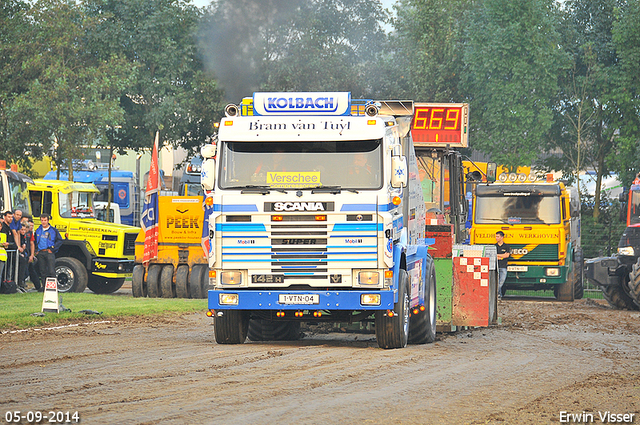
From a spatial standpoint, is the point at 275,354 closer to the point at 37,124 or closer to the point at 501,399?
the point at 501,399

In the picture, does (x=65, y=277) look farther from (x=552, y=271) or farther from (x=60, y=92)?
(x=552, y=271)

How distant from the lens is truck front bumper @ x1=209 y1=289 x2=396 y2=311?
12352 mm

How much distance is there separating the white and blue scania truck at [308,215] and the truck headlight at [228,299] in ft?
0.04

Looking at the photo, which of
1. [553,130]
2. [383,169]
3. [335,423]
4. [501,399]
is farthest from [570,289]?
[335,423]

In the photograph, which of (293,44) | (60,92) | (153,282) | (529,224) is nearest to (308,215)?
(153,282)

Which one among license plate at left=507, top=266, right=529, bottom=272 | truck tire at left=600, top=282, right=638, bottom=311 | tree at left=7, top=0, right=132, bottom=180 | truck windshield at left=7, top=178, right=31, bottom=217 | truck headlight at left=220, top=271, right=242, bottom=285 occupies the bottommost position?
truck tire at left=600, top=282, right=638, bottom=311

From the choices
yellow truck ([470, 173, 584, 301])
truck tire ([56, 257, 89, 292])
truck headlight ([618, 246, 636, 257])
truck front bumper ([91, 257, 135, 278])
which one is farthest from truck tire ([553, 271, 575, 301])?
truck tire ([56, 257, 89, 292])

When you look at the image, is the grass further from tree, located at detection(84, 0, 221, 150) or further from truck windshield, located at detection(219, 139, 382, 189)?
tree, located at detection(84, 0, 221, 150)

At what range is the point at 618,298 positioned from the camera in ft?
80.0

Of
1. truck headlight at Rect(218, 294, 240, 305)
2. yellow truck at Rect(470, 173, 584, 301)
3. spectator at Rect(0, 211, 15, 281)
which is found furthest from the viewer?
yellow truck at Rect(470, 173, 584, 301)

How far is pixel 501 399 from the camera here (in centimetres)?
906

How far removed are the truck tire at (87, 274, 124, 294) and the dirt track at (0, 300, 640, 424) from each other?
11332mm

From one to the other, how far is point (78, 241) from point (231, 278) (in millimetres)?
14424

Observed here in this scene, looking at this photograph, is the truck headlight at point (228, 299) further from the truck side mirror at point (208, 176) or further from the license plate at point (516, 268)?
the license plate at point (516, 268)
